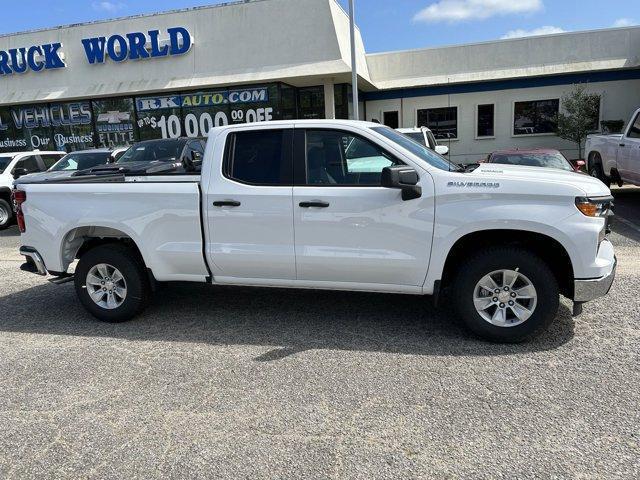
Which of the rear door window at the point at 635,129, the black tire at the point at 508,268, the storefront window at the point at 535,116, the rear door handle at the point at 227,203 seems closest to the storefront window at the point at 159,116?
the storefront window at the point at 535,116

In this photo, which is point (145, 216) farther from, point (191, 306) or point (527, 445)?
point (527, 445)

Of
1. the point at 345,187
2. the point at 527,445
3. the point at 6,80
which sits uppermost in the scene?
the point at 6,80

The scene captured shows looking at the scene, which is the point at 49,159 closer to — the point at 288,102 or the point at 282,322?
the point at 288,102

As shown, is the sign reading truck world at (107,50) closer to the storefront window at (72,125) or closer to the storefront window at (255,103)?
Result: the storefront window at (72,125)

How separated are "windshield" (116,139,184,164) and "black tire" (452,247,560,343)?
754 centimetres

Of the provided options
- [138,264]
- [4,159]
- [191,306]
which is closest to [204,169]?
[138,264]

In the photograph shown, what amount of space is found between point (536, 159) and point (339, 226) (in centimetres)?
648

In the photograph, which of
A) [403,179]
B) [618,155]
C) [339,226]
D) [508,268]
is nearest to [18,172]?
[339,226]

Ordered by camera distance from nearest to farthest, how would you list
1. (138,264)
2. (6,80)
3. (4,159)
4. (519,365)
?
(519,365)
(138,264)
(4,159)
(6,80)

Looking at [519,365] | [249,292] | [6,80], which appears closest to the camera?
[519,365]

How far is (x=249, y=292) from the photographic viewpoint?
602cm

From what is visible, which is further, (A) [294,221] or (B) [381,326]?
(B) [381,326]

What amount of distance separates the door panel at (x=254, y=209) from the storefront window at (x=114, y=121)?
17639 millimetres

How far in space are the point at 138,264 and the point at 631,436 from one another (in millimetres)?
4282
